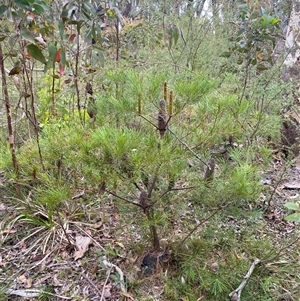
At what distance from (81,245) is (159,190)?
510mm

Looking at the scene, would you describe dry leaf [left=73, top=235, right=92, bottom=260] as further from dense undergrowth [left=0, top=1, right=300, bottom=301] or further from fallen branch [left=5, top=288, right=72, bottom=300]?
fallen branch [left=5, top=288, right=72, bottom=300]

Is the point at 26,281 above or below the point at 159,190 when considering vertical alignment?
below

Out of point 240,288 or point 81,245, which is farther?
point 81,245

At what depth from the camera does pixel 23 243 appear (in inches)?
59.7

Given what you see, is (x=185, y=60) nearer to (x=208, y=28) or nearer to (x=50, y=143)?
(x=208, y=28)

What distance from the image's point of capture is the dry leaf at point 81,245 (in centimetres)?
144

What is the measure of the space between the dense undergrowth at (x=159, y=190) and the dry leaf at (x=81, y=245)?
2 cm

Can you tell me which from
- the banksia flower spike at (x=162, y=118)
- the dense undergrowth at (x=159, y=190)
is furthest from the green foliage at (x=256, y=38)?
the banksia flower spike at (x=162, y=118)

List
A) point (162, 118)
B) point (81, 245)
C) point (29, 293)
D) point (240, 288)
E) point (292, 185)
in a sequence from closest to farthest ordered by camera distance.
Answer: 1. point (162, 118)
2. point (240, 288)
3. point (29, 293)
4. point (81, 245)
5. point (292, 185)

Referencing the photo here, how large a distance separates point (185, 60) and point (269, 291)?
1832 millimetres

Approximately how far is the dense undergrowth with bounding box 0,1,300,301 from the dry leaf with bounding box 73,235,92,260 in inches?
0.9

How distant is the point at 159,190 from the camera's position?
1.23 metres

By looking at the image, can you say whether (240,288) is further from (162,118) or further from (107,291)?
(162,118)

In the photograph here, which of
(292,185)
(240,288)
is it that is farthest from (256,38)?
(240,288)
